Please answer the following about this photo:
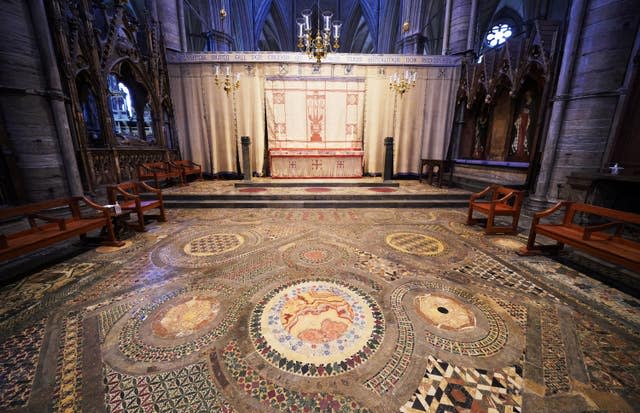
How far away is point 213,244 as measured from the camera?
383 centimetres

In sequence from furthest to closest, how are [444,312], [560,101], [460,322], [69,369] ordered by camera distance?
[560,101] < [444,312] < [460,322] < [69,369]

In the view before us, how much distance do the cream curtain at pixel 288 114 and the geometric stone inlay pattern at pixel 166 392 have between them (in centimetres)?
786

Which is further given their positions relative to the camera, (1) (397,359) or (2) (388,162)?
(2) (388,162)

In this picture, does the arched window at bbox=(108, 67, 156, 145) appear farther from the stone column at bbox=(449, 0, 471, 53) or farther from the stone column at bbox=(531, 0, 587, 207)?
the stone column at bbox=(531, 0, 587, 207)

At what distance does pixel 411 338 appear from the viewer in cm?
196

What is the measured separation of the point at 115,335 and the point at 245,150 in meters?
6.06

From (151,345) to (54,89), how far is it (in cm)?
572

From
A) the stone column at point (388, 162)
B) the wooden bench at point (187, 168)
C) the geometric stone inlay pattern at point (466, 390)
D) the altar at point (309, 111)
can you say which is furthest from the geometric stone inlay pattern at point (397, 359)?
the wooden bench at point (187, 168)

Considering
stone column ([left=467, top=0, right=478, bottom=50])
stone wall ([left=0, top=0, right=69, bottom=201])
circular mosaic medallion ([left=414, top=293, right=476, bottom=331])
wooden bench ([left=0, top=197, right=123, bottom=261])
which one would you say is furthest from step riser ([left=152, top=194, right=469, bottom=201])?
stone column ([left=467, top=0, right=478, bottom=50])

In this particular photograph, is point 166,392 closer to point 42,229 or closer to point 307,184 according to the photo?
point 42,229

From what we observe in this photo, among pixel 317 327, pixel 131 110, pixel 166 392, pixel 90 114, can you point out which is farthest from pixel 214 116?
pixel 166 392

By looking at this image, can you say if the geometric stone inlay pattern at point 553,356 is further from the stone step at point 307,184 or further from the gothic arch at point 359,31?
the gothic arch at point 359,31

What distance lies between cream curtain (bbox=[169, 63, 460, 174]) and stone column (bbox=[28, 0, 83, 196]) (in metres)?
4.06

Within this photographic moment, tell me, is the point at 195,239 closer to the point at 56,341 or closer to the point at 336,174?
the point at 56,341
